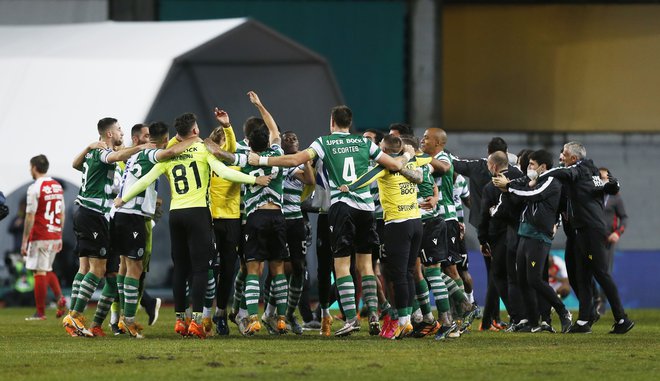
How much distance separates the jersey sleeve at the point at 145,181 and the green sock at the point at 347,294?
2.03 m

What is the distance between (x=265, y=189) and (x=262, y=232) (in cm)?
43

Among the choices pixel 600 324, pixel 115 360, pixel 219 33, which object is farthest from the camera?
pixel 219 33

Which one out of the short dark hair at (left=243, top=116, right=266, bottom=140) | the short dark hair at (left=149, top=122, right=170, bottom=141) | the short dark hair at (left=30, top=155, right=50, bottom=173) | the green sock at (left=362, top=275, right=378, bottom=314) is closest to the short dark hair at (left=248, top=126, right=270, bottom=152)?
the short dark hair at (left=243, top=116, right=266, bottom=140)

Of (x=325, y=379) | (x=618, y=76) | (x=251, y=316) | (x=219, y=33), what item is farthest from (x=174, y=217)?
(x=618, y=76)

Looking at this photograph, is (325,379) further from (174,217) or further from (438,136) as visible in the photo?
(438,136)

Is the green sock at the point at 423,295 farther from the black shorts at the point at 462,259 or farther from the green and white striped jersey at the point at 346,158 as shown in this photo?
the black shorts at the point at 462,259

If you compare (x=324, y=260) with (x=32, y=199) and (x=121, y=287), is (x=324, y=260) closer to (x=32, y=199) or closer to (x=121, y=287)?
(x=121, y=287)

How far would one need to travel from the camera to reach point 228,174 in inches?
535

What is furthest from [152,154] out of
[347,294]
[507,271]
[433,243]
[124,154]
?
[507,271]

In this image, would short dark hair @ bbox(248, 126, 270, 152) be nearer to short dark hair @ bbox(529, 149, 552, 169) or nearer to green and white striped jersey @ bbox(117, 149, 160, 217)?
green and white striped jersey @ bbox(117, 149, 160, 217)

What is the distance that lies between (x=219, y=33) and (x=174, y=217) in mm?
9838

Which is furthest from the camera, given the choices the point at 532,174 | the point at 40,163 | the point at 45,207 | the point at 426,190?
the point at 45,207

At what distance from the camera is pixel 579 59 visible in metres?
31.2

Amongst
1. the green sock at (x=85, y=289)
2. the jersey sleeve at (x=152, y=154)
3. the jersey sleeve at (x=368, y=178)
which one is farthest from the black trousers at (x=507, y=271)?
the green sock at (x=85, y=289)
